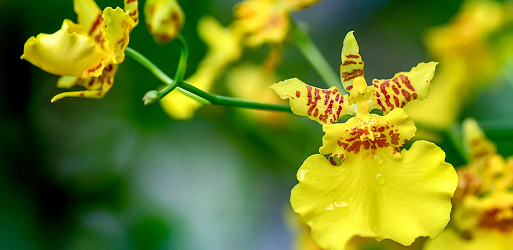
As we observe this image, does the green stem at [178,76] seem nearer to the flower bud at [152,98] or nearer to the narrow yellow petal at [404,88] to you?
the flower bud at [152,98]

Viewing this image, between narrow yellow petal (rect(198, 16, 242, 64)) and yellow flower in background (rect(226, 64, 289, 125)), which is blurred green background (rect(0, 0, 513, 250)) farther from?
narrow yellow petal (rect(198, 16, 242, 64))

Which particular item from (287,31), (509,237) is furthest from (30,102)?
(509,237)

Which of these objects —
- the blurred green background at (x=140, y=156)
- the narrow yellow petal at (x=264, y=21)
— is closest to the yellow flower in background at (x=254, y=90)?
the blurred green background at (x=140, y=156)

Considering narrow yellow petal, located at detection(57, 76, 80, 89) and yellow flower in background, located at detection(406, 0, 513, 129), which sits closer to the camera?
narrow yellow petal, located at detection(57, 76, 80, 89)

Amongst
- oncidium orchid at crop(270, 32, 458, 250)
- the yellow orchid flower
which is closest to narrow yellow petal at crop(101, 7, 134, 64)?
oncidium orchid at crop(270, 32, 458, 250)

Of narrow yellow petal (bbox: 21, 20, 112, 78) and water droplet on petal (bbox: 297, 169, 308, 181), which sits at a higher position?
narrow yellow petal (bbox: 21, 20, 112, 78)
